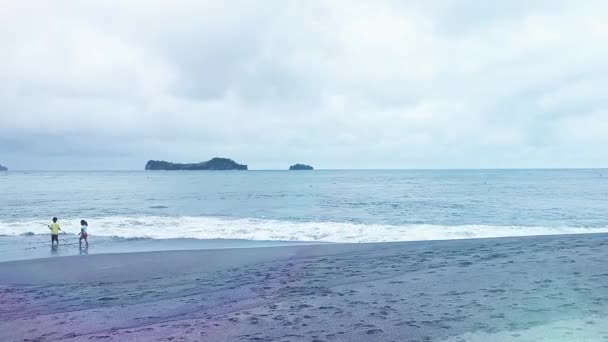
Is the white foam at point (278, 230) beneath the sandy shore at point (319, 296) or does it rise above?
beneath

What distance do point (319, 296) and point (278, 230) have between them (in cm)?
1753

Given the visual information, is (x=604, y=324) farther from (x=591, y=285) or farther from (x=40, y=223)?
(x=40, y=223)

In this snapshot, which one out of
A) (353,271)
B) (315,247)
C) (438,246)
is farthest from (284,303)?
(438,246)

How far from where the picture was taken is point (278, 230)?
93.5 ft

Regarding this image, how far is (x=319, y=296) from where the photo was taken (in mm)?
11109

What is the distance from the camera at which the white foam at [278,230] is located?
83.3 feet

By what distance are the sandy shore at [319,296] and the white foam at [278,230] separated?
7069 millimetres

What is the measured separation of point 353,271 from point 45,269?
38.4 ft

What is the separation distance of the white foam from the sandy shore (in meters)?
7.07

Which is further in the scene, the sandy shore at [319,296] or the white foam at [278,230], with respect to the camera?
the white foam at [278,230]

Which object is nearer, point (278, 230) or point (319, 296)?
point (319, 296)

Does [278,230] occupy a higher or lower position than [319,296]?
lower

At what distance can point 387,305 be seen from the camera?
10.1m

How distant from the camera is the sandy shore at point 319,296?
27.9ft
